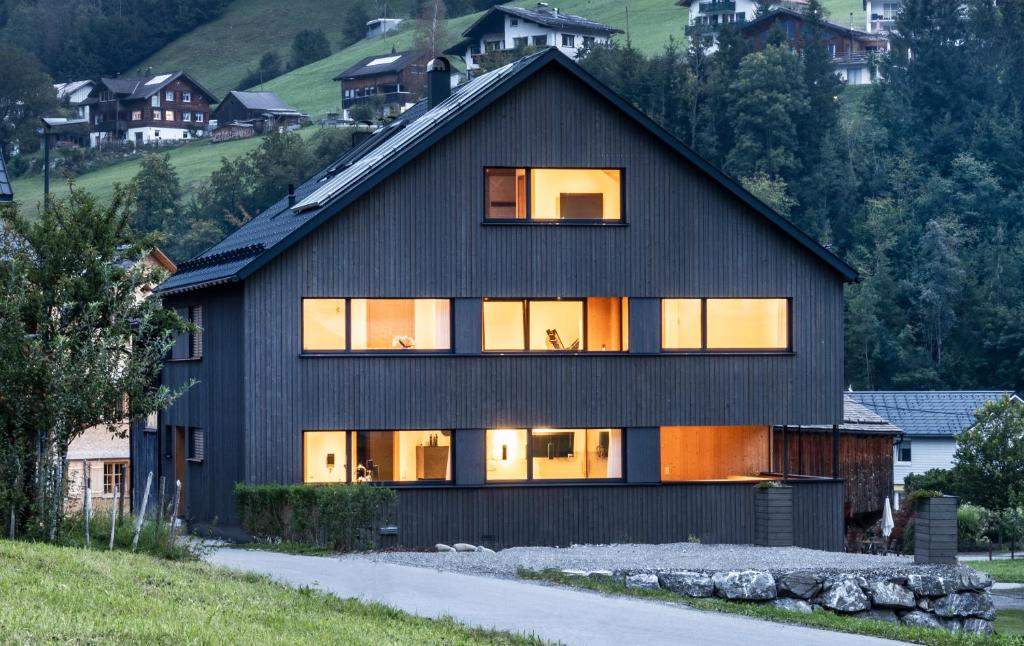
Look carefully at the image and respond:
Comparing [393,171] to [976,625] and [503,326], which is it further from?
[976,625]

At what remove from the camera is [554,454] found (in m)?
33.6

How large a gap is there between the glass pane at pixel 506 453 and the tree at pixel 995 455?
95.2ft

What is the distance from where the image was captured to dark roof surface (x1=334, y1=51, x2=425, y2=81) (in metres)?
163

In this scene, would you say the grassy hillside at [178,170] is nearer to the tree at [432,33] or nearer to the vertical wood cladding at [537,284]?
the tree at [432,33]

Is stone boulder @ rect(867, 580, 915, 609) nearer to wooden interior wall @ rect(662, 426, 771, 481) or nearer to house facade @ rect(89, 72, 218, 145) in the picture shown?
wooden interior wall @ rect(662, 426, 771, 481)

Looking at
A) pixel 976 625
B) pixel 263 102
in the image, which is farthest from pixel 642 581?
pixel 263 102

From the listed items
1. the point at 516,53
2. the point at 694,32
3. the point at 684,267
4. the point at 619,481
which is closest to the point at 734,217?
the point at 684,267

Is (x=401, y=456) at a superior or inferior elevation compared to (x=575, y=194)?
inferior

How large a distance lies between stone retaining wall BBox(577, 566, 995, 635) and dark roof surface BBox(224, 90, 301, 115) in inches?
5613

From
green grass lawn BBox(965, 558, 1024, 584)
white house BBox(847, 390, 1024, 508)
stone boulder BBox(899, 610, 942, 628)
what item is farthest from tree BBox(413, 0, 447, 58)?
stone boulder BBox(899, 610, 942, 628)

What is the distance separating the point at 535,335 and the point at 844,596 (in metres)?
10.7

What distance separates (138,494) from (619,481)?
13878 mm

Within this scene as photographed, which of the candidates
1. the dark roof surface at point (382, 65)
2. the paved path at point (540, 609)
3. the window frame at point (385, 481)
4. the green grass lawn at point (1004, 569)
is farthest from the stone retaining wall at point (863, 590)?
the dark roof surface at point (382, 65)

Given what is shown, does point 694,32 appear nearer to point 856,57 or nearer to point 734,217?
point 856,57
